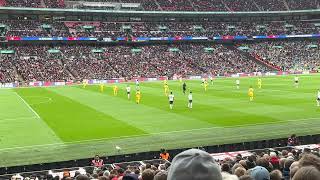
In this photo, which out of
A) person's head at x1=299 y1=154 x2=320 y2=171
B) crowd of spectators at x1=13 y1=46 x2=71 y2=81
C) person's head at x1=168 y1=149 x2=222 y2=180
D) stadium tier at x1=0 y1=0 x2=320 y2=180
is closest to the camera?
person's head at x1=168 y1=149 x2=222 y2=180

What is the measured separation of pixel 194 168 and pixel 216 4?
10650 cm

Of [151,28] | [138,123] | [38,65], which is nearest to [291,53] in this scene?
[151,28]

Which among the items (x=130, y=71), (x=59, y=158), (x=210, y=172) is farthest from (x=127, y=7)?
(x=210, y=172)

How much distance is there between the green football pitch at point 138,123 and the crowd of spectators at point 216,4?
174ft

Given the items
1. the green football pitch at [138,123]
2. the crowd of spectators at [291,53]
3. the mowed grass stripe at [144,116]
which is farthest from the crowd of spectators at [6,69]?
the crowd of spectators at [291,53]

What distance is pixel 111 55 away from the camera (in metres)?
89.2

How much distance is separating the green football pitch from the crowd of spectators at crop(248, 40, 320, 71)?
→ 48.4 m

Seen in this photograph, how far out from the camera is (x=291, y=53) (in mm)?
99000

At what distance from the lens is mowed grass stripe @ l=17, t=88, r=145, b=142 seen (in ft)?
88.3

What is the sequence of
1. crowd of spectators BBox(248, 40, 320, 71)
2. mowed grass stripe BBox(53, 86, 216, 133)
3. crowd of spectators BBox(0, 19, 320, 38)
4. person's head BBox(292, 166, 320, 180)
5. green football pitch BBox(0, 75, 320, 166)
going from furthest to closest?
crowd of spectators BBox(248, 40, 320, 71)
crowd of spectators BBox(0, 19, 320, 38)
mowed grass stripe BBox(53, 86, 216, 133)
green football pitch BBox(0, 75, 320, 166)
person's head BBox(292, 166, 320, 180)

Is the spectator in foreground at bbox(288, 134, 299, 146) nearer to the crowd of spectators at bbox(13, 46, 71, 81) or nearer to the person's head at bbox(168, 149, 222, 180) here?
the person's head at bbox(168, 149, 222, 180)

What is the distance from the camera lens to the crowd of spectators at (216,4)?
9369 cm

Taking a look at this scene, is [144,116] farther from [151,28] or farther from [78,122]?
[151,28]

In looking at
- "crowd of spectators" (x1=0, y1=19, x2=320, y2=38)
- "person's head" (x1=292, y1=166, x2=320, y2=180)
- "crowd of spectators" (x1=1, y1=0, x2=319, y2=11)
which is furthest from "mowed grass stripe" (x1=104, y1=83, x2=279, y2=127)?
"crowd of spectators" (x1=1, y1=0, x2=319, y2=11)
